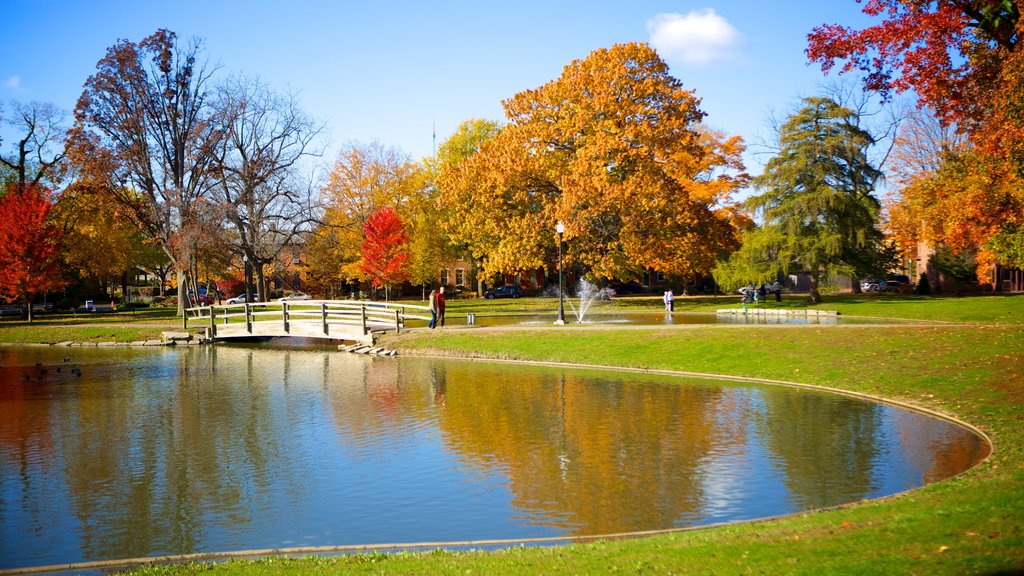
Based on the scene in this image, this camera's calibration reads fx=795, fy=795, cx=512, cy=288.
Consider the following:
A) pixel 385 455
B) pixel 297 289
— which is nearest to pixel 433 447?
pixel 385 455

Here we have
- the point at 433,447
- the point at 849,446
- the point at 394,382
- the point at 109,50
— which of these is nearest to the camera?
the point at 849,446

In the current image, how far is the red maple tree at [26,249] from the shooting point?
4716 cm

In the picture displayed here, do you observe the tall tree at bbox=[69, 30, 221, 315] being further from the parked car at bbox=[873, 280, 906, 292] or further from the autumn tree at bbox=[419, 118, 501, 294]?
the parked car at bbox=[873, 280, 906, 292]

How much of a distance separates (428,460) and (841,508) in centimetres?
678

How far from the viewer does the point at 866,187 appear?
51719 millimetres

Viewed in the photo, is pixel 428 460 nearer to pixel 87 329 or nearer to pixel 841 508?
pixel 841 508

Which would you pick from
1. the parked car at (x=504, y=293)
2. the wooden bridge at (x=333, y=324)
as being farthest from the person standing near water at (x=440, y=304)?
the parked car at (x=504, y=293)

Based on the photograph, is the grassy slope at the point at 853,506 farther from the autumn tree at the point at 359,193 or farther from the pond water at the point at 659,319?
the autumn tree at the point at 359,193

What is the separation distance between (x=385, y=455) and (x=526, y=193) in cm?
3349

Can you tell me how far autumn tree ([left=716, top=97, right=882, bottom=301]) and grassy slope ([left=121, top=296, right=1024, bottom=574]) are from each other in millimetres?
25211

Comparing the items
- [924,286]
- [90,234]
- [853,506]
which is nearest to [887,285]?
[924,286]

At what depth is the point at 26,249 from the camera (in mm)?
47625

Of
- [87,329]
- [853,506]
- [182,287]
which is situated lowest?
[853,506]

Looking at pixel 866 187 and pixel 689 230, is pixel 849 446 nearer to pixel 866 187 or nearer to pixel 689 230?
pixel 689 230
